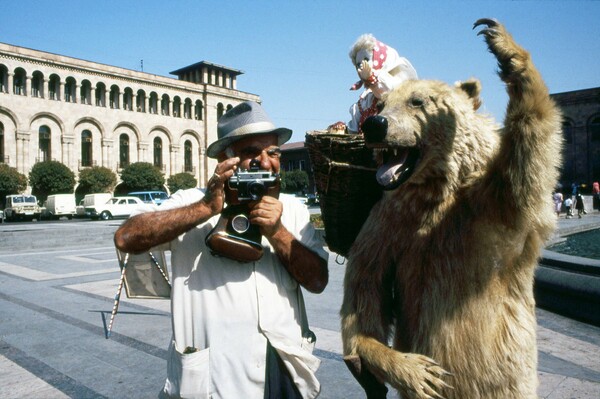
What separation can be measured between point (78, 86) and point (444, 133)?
44.3m

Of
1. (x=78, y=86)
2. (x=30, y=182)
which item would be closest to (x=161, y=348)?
(x=30, y=182)

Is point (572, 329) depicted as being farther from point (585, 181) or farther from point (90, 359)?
point (585, 181)

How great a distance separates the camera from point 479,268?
65.0 inches

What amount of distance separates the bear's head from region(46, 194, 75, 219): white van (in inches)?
1371

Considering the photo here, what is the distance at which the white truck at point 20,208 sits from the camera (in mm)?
30666

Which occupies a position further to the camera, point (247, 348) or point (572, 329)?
point (572, 329)

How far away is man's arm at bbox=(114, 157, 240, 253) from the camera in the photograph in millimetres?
1997

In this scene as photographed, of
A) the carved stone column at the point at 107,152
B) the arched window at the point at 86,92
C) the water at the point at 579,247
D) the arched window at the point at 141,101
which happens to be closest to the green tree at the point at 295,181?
the arched window at the point at 141,101

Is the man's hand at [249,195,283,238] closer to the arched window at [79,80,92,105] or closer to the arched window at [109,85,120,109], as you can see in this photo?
the arched window at [79,80,92,105]

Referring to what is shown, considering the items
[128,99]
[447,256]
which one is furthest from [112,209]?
[447,256]

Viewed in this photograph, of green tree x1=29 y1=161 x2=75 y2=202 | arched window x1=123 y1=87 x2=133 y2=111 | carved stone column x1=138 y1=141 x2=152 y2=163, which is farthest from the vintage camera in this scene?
arched window x1=123 y1=87 x2=133 y2=111

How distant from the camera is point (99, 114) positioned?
41.3 m

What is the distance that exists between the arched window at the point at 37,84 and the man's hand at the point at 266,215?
42.1 m

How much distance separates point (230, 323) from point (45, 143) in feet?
137
